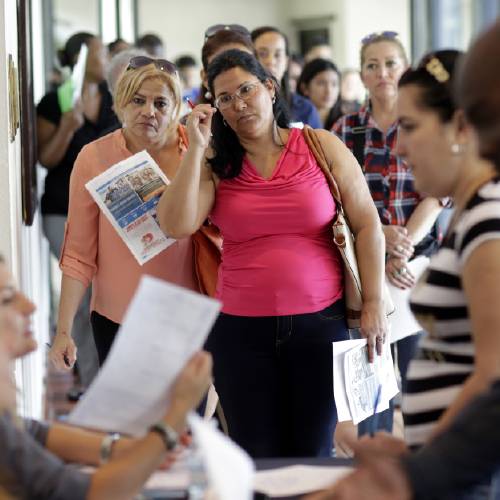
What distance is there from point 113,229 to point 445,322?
5.47 ft

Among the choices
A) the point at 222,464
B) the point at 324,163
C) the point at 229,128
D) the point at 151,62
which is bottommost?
the point at 222,464

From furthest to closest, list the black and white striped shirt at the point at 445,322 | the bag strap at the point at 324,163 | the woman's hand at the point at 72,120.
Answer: the woman's hand at the point at 72,120, the bag strap at the point at 324,163, the black and white striped shirt at the point at 445,322

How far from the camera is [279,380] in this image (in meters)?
2.86

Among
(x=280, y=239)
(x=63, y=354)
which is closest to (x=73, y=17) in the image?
(x=63, y=354)

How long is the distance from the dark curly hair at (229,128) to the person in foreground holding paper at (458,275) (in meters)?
1.07

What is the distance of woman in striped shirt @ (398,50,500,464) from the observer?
5.28 feet

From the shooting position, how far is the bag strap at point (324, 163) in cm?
290

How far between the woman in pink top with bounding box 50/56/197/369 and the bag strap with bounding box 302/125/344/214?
0.54m

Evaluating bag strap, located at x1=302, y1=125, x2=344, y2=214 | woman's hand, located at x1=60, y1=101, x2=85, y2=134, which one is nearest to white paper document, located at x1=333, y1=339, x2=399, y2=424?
bag strap, located at x1=302, y1=125, x2=344, y2=214

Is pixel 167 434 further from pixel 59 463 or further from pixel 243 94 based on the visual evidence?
pixel 243 94

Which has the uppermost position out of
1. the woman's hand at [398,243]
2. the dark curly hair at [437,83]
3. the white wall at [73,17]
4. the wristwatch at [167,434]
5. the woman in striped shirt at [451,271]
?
the white wall at [73,17]

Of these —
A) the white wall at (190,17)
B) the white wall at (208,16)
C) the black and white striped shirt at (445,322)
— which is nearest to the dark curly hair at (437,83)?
the black and white striped shirt at (445,322)

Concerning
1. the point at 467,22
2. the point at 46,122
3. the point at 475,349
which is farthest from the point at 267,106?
the point at 467,22

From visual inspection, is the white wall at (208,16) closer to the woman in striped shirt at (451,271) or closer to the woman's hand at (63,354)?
the woman's hand at (63,354)
